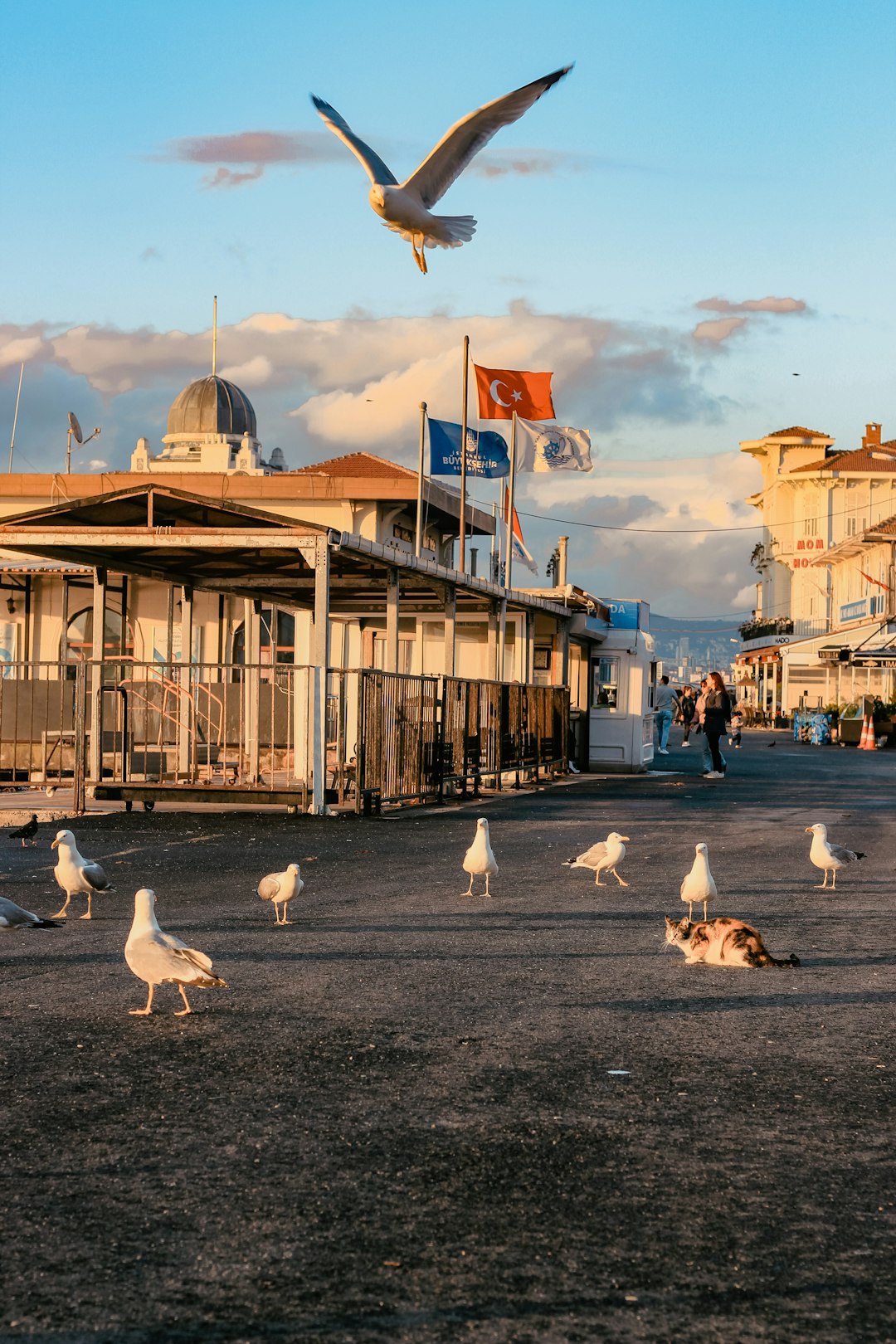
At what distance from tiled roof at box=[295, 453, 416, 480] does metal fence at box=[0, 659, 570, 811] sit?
1570 centimetres

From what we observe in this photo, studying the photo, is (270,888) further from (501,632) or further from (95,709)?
(501,632)

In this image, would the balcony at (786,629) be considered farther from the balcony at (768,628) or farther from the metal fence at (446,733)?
the metal fence at (446,733)

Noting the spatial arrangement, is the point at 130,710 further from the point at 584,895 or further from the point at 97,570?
the point at 584,895

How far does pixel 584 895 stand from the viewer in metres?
11.5

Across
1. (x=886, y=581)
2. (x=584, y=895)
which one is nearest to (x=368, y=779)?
(x=584, y=895)

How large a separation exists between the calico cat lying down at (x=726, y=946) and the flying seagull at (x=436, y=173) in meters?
8.83

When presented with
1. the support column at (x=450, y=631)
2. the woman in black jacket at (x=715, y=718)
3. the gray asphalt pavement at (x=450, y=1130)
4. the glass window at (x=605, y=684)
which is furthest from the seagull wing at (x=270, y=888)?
the glass window at (x=605, y=684)

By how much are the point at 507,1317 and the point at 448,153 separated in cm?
1348

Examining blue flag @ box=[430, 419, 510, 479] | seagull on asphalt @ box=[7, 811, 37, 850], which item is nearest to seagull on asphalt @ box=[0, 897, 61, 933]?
seagull on asphalt @ box=[7, 811, 37, 850]

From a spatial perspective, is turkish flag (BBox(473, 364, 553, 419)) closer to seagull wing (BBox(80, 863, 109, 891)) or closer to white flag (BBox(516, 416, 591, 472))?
white flag (BBox(516, 416, 591, 472))

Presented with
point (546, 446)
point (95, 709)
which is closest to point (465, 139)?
point (95, 709)

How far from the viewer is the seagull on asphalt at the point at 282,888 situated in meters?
9.70

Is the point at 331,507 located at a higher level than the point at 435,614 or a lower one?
higher

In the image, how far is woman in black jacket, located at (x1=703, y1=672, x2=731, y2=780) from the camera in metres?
28.6
